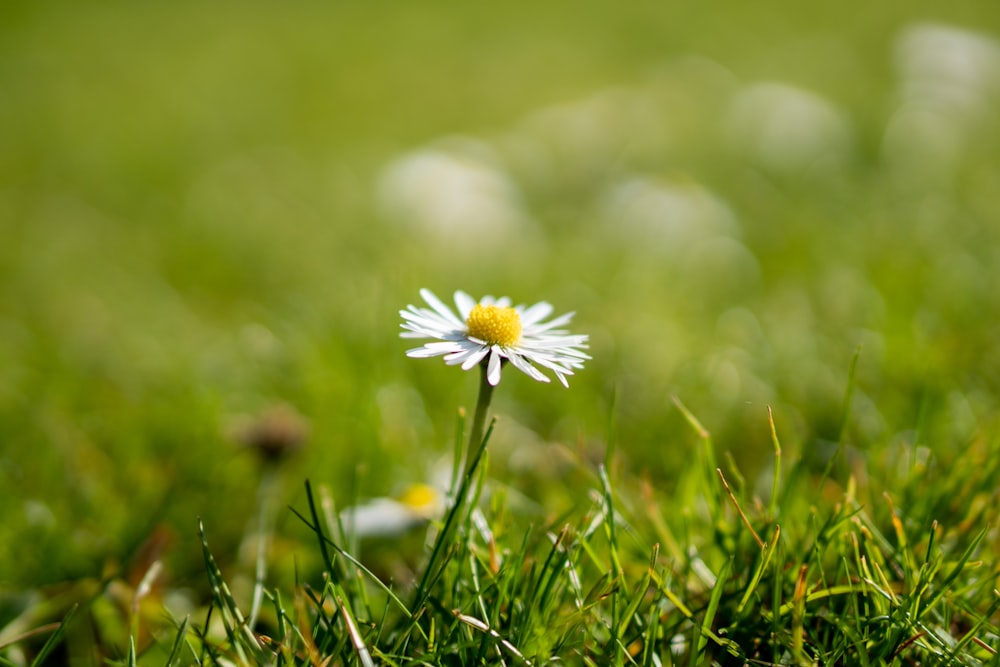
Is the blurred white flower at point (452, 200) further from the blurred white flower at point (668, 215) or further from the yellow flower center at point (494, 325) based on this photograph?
the yellow flower center at point (494, 325)

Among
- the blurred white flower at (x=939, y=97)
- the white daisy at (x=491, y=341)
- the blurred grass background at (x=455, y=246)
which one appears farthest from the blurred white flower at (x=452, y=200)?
the white daisy at (x=491, y=341)

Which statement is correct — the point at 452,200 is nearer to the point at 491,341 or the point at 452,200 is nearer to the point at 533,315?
the point at 533,315

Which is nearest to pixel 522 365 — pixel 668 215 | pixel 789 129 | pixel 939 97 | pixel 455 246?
pixel 455 246

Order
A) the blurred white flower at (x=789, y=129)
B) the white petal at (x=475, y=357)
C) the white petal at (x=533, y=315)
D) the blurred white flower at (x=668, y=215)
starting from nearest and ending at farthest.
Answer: the white petal at (x=475, y=357) → the white petal at (x=533, y=315) → the blurred white flower at (x=668, y=215) → the blurred white flower at (x=789, y=129)

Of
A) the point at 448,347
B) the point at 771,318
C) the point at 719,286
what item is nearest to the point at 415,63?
the point at 719,286

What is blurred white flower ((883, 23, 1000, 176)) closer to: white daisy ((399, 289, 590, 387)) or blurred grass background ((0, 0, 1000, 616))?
blurred grass background ((0, 0, 1000, 616))

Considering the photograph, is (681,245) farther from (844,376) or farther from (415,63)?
(415,63)
